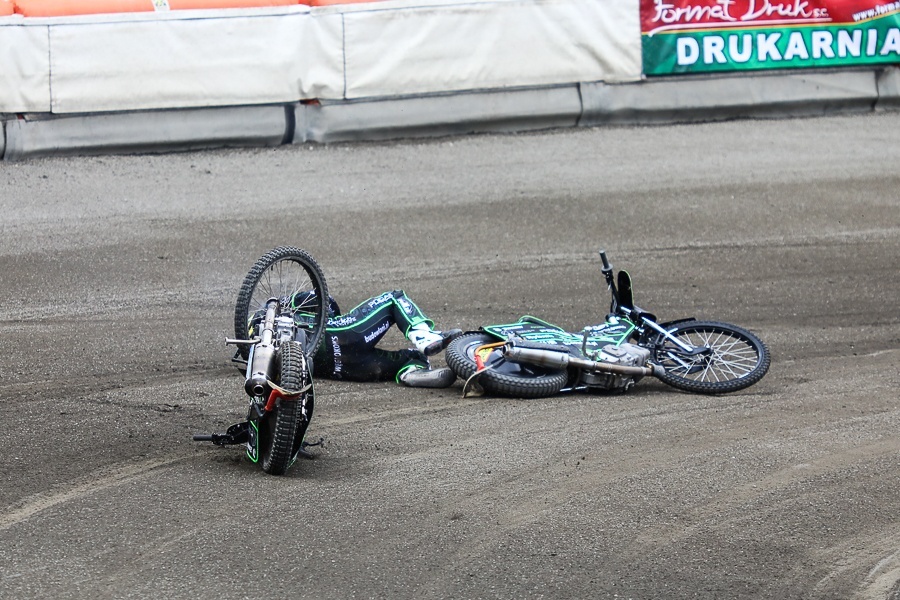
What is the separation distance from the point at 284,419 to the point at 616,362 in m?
3.03

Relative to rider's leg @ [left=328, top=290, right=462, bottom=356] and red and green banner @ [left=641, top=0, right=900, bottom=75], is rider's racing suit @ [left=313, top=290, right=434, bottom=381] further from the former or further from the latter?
red and green banner @ [left=641, top=0, right=900, bottom=75]

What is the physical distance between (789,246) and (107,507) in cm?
858

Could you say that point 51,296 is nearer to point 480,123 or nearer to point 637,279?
point 637,279

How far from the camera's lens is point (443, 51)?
14328 millimetres

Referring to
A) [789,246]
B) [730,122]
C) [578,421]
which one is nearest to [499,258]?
[789,246]

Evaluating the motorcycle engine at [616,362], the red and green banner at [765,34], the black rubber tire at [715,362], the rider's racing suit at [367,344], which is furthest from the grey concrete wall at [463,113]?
the motorcycle engine at [616,362]

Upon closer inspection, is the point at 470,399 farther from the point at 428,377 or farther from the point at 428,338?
A: the point at 428,338

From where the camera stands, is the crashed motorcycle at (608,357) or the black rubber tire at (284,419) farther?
the crashed motorcycle at (608,357)

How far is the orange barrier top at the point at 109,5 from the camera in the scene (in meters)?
13.0

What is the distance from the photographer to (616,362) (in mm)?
8047

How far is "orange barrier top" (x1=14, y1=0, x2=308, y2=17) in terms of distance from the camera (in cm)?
1303

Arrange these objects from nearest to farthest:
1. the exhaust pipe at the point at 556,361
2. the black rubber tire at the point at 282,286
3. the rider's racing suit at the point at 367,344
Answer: the black rubber tire at the point at 282,286, the exhaust pipe at the point at 556,361, the rider's racing suit at the point at 367,344

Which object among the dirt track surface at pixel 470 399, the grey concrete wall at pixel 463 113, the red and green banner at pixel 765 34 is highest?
the red and green banner at pixel 765 34

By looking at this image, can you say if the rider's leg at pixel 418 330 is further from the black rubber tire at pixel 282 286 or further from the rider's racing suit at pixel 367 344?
the black rubber tire at pixel 282 286
